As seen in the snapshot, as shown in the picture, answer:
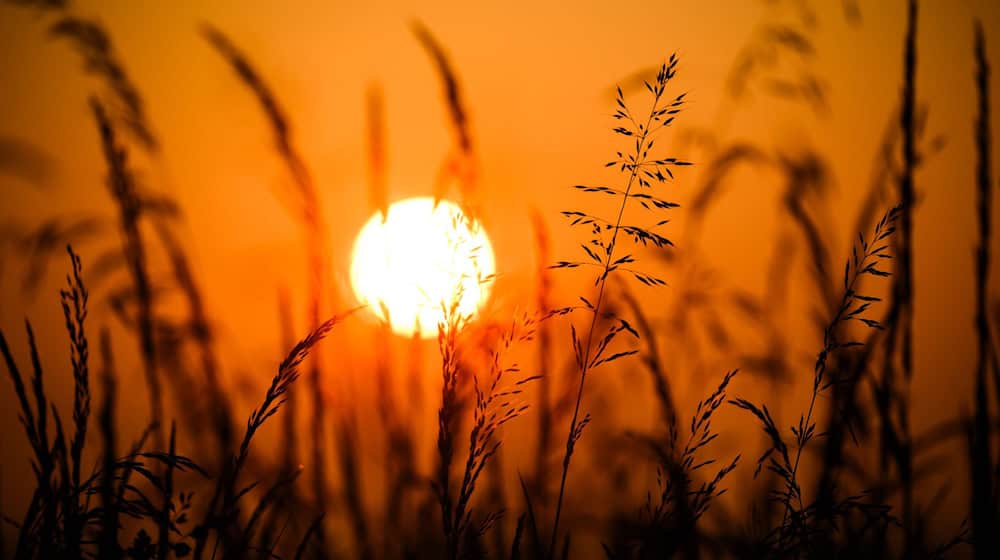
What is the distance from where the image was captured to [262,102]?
1.61 m

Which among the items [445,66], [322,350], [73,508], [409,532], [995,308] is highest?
[445,66]

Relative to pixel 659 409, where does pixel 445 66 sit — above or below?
above

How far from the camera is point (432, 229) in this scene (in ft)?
5.10

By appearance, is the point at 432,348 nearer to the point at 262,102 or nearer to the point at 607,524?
the point at 607,524

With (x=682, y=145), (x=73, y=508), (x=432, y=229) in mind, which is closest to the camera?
(x=73, y=508)

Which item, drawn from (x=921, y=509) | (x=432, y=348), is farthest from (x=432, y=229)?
(x=921, y=509)

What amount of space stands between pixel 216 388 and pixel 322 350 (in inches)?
10.2

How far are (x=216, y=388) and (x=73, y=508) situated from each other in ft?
1.74

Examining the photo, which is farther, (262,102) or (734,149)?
(734,149)

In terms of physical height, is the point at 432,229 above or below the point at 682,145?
below

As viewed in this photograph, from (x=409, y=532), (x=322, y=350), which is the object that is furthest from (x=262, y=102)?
(x=409, y=532)

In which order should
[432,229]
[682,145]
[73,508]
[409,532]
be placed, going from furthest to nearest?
[682,145]
[432,229]
[409,532]
[73,508]

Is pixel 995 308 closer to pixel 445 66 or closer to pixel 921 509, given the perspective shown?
pixel 921 509

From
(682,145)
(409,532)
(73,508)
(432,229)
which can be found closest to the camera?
(73,508)
